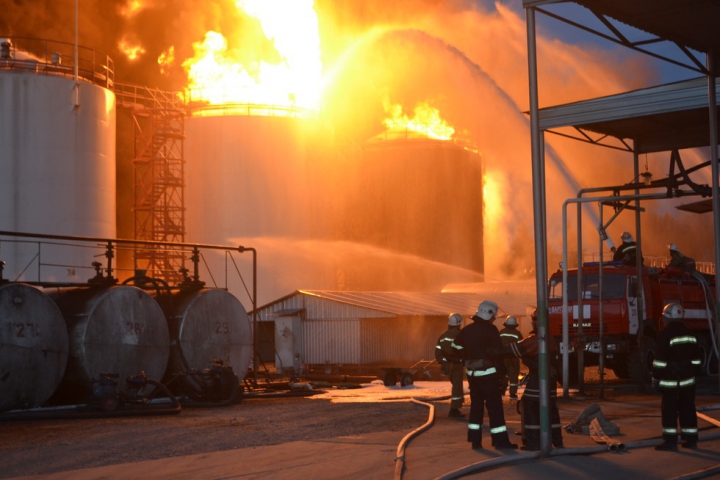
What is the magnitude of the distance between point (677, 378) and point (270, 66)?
→ 37.4m

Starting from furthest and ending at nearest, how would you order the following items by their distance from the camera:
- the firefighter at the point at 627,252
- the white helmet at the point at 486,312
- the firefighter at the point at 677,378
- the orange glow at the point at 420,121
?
the orange glow at the point at 420,121 < the firefighter at the point at 627,252 < the white helmet at the point at 486,312 < the firefighter at the point at 677,378

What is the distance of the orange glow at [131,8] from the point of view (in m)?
45.6

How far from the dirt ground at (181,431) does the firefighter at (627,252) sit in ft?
24.7

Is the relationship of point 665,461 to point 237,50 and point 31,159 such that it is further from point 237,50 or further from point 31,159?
point 237,50

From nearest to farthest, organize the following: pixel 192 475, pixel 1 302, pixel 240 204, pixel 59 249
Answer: pixel 192 475, pixel 1 302, pixel 59 249, pixel 240 204

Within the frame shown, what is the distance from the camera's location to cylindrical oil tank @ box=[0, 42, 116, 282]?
1209 inches

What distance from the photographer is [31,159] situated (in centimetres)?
3152

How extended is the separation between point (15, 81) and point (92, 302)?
16.7 metres

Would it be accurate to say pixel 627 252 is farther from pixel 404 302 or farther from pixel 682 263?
pixel 404 302

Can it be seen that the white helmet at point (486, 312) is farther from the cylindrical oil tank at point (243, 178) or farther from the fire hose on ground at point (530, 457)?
the cylindrical oil tank at point (243, 178)

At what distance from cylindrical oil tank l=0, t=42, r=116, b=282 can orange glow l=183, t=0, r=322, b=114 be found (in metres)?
11.1

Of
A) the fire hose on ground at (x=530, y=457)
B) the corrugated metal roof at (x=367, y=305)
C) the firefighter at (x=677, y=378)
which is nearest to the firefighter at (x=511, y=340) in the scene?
the fire hose on ground at (x=530, y=457)

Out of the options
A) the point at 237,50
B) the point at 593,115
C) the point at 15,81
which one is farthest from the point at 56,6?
the point at 593,115

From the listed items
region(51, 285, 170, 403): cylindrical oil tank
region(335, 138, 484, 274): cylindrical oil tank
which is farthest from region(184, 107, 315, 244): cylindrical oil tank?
region(51, 285, 170, 403): cylindrical oil tank
